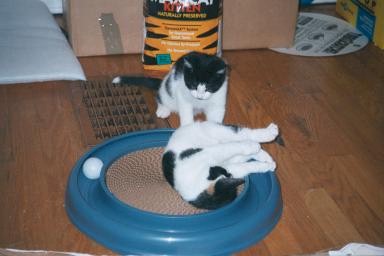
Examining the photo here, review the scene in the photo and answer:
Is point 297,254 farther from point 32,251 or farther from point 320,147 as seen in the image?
point 32,251

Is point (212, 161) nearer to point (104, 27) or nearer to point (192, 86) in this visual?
point (192, 86)

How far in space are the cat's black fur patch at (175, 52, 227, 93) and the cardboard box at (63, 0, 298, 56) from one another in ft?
2.43

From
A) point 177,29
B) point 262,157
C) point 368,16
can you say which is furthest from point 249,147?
point 368,16

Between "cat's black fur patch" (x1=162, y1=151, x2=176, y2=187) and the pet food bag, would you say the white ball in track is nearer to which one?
"cat's black fur patch" (x1=162, y1=151, x2=176, y2=187)

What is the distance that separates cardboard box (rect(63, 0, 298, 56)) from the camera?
7.82 feet

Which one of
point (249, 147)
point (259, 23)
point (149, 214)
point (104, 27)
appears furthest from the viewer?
point (259, 23)

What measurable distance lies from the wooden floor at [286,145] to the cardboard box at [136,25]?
57 millimetres

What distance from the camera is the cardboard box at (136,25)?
2385 millimetres

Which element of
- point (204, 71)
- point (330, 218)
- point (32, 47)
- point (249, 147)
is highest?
point (204, 71)

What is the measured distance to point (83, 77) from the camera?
7.43ft

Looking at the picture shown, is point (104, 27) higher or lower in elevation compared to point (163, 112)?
higher

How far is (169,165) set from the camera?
1.51 metres

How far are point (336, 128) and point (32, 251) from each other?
1133 mm

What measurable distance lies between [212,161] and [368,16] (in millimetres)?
1515
